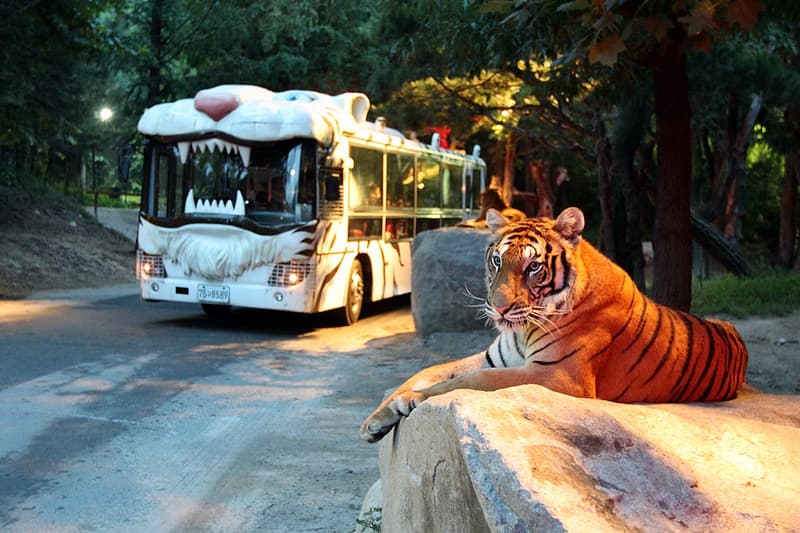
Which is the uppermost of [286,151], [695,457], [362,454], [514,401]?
[286,151]

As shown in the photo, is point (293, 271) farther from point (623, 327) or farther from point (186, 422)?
point (623, 327)

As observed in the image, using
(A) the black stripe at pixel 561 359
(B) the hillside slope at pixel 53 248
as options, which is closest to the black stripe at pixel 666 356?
(A) the black stripe at pixel 561 359

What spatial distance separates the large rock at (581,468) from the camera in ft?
7.90

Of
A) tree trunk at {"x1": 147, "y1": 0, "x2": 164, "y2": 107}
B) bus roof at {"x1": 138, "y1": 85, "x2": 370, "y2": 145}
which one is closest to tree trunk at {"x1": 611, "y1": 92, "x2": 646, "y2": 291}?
bus roof at {"x1": 138, "y1": 85, "x2": 370, "y2": 145}

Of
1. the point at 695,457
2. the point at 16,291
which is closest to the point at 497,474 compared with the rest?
the point at 695,457

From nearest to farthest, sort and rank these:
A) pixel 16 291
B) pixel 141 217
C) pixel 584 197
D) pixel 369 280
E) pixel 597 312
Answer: pixel 597 312, pixel 141 217, pixel 369 280, pixel 16 291, pixel 584 197

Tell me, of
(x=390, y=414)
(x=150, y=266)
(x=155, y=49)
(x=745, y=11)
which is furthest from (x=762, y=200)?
(x=390, y=414)

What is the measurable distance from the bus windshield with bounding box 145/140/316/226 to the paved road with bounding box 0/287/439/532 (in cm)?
179

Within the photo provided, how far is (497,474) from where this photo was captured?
244 centimetres

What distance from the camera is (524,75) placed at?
11961mm

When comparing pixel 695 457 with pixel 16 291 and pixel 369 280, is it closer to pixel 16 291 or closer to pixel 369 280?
pixel 369 280

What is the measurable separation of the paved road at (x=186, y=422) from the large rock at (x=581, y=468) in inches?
79.4

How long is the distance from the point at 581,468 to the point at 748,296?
1150 cm

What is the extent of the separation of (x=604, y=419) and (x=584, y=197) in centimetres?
3828
